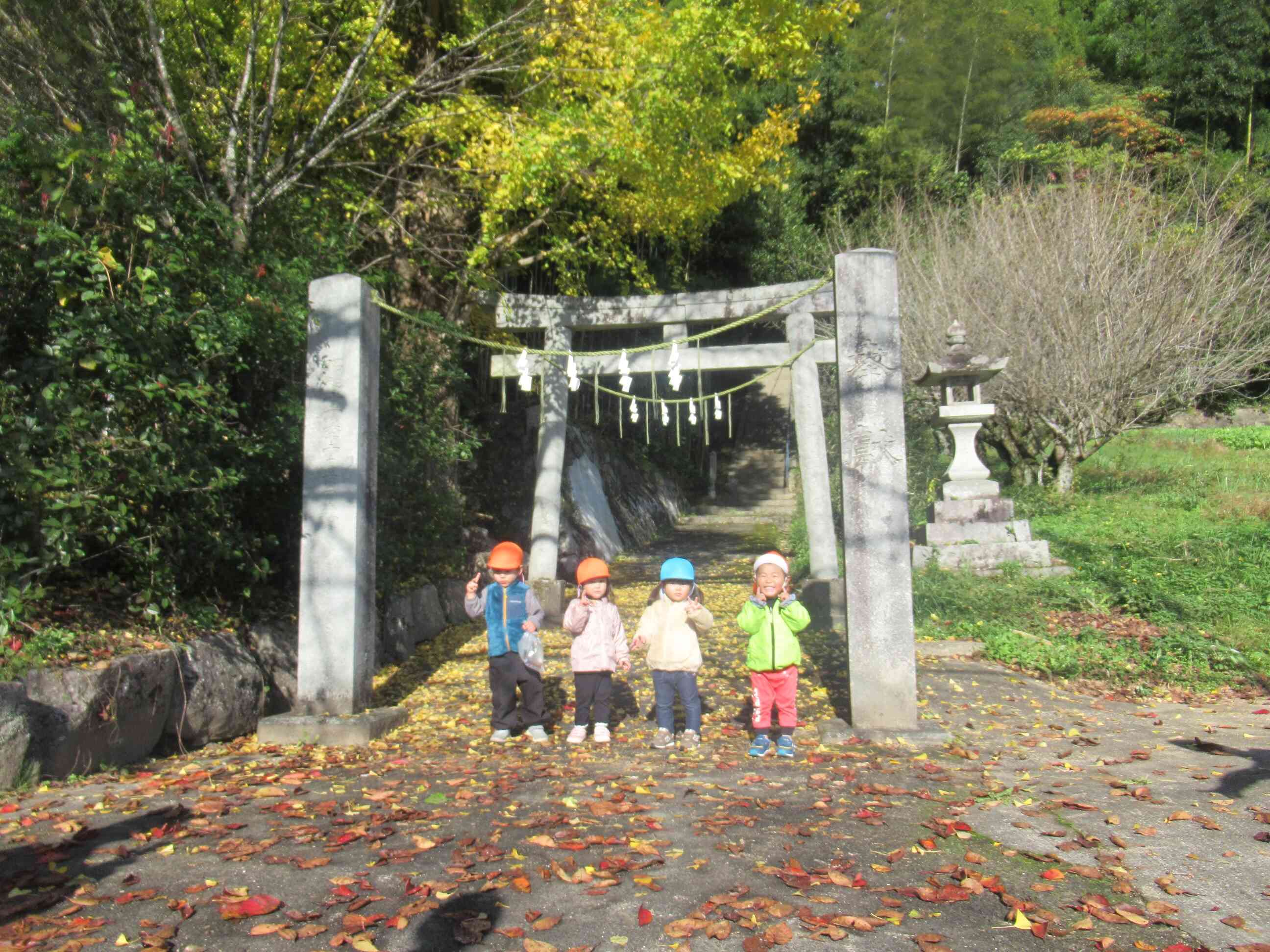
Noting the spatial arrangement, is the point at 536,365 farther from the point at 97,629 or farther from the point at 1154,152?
the point at 1154,152

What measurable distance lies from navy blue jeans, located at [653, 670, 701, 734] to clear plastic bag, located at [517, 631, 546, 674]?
817mm

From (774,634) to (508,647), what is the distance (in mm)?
1792

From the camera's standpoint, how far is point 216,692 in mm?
6066

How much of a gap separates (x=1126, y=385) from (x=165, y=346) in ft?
52.6

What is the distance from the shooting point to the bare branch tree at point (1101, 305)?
16453 millimetres

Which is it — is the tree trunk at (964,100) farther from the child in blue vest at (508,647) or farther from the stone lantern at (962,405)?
the child in blue vest at (508,647)

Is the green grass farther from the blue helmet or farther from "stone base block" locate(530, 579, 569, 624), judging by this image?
"stone base block" locate(530, 579, 569, 624)

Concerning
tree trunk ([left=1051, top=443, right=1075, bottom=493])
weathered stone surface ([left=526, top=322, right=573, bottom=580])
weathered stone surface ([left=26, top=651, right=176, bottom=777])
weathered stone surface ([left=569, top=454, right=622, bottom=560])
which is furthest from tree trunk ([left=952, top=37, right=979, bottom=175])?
weathered stone surface ([left=26, top=651, right=176, bottom=777])

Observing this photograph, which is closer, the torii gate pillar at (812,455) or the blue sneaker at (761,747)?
the blue sneaker at (761,747)

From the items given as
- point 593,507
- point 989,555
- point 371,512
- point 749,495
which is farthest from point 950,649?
point 749,495

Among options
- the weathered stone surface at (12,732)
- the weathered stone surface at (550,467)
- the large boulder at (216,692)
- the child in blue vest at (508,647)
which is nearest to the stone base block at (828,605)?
the weathered stone surface at (550,467)

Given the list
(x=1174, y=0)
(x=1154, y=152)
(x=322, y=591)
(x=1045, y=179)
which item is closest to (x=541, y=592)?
(x=322, y=591)

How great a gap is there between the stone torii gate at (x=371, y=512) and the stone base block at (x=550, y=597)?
4.30 metres

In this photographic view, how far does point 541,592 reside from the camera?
36.0 ft
